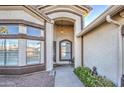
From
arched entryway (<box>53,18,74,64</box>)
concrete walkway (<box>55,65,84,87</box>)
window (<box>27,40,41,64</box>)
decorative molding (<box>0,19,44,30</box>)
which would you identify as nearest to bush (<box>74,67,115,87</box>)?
concrete walkway (<box>55,65,84,87</box>)

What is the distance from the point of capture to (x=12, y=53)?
616cm

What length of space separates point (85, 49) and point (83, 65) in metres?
0.71

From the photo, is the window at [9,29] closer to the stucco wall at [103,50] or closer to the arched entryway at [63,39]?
the arched entryway at [63,39]

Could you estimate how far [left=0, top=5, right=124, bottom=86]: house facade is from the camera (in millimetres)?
5707

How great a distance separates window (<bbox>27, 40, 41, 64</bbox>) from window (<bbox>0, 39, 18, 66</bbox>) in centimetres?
36

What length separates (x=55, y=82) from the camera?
573 centimetres

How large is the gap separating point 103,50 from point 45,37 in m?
1.69

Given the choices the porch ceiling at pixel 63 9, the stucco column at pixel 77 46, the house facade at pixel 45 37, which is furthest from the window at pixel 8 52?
the stucco column at pixel 77 46

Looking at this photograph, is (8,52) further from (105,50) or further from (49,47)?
(105,50)

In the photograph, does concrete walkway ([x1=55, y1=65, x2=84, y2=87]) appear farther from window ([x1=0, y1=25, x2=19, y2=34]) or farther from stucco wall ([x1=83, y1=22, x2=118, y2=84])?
window ([x1=0, y1=25, x2=19, y2=34])

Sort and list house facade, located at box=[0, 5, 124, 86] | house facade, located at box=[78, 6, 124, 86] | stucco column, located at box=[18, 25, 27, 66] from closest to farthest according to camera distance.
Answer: house facade, located at box=[78, 6, 124, 86] < house facade, located at box=[0, 5, 124, 86] < stucco column, located at box=[18, 25, 27, 66]
